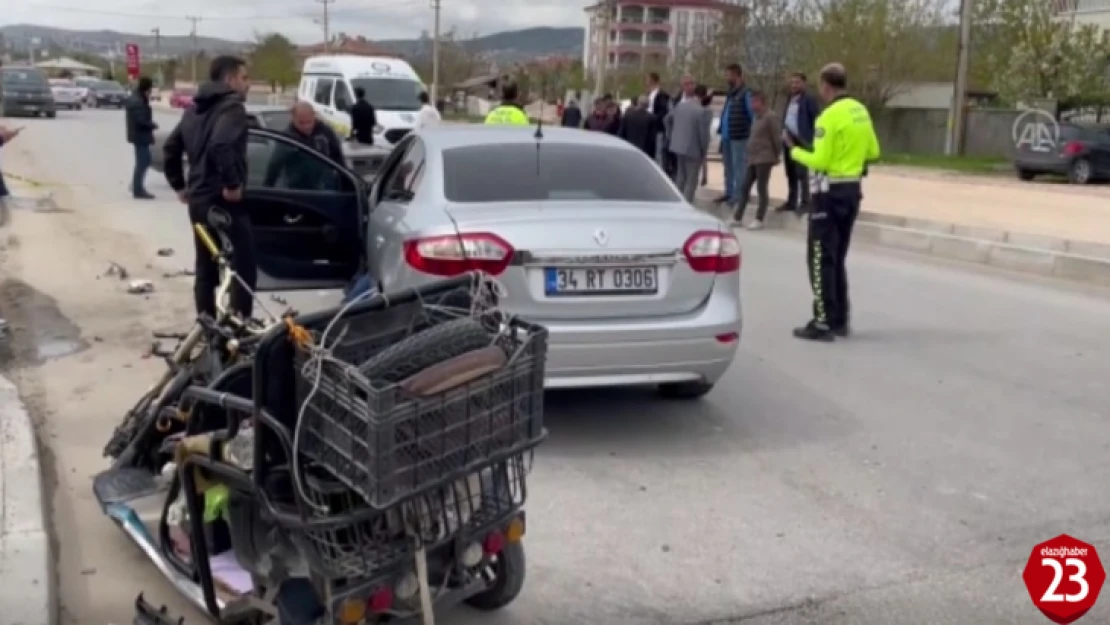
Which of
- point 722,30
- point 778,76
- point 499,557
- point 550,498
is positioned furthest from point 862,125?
point 722,30

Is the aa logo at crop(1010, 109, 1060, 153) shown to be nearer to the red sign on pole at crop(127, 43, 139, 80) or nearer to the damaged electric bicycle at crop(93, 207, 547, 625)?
the damaged electric bicycle at crop(93, 207, 547, 625)

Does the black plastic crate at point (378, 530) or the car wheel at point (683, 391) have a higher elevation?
the black plastic crate at point (378, 530)

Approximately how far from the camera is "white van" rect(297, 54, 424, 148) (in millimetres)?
24466

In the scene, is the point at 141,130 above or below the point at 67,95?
below

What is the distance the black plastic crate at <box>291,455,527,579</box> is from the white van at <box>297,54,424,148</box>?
20.9m

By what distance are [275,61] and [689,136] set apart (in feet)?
245

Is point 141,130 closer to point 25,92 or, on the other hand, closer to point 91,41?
point 25,92

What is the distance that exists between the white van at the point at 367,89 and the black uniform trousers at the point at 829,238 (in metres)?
16.3

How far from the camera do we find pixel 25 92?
135 feet

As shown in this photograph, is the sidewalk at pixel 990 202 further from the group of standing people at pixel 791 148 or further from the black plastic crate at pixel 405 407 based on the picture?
the black plastic crate at pixel 405 407

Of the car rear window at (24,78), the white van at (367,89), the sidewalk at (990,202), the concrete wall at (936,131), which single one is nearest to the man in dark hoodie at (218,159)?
the sidewalk at (990,202)

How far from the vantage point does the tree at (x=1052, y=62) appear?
33000 millimetres

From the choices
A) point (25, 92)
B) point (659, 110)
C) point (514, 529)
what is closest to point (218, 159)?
point (514, 529)

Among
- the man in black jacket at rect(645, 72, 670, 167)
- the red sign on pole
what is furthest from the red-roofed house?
the man in black jacket at rect(645, 72, 670, 167)
